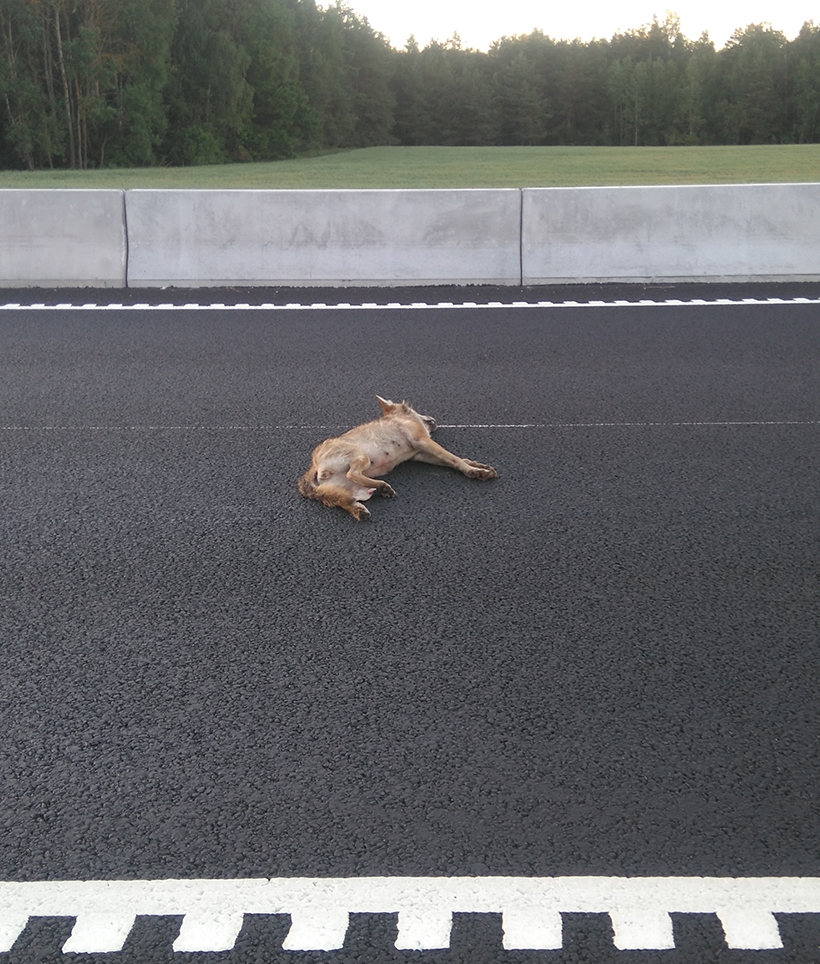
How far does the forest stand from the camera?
4519cm

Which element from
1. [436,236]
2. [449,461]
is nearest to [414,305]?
[436,236]

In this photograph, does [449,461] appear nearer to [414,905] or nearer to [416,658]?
[416,658]

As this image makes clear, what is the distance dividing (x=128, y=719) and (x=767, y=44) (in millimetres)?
109133

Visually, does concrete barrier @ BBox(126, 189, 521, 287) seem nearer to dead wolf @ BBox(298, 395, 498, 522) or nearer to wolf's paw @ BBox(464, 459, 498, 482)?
dead wolf @ BBox(298, 395, 498, 522)

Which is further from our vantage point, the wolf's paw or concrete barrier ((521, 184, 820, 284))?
concrete barrier ((521, 184, 820, 284))

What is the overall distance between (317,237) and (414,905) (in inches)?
424

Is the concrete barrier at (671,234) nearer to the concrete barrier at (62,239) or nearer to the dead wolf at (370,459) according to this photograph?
the concrete barrier at (62,239)

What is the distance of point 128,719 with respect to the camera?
404 centimetres

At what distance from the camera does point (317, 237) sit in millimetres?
13078

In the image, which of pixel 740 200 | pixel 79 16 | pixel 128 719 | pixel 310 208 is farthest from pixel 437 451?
pixel 79 16

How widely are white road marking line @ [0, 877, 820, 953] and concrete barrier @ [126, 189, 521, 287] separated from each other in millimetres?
10510

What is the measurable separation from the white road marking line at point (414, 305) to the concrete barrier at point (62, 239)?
3.69 ft

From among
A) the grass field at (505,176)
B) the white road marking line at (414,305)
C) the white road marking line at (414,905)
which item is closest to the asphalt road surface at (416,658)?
the white road marking line at (414,905)

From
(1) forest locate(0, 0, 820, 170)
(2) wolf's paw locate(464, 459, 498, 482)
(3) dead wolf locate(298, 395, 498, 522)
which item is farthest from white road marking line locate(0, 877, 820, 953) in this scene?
(1) forest locate(0, 0, 820, 170)
